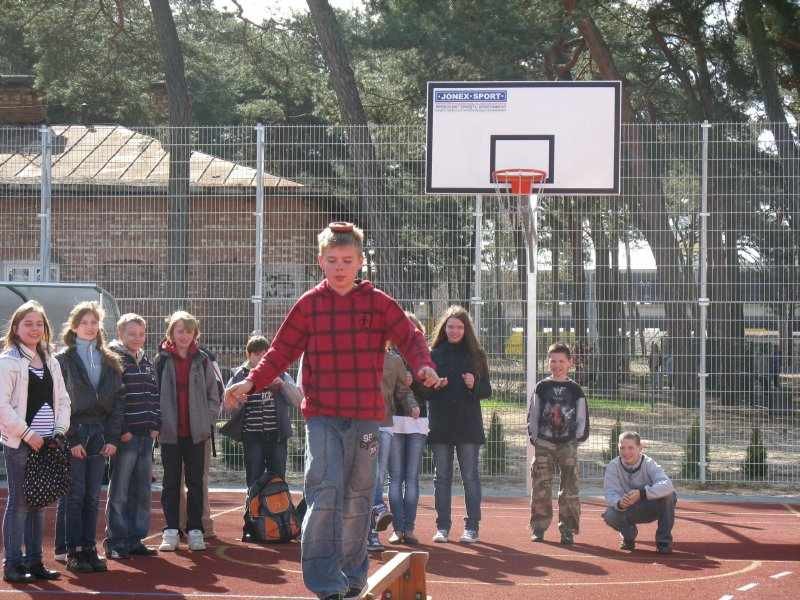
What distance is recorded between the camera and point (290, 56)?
30.6 meters

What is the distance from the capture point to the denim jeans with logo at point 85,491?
882 cm

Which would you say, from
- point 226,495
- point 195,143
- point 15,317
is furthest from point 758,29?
point 15,317

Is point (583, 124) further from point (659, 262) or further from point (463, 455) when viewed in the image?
point (463, 455)

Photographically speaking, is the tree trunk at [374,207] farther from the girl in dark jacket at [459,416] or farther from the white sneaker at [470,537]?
the white sneaker at [470,537]

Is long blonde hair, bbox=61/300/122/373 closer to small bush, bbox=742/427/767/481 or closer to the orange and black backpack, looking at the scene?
the orange and black backpack

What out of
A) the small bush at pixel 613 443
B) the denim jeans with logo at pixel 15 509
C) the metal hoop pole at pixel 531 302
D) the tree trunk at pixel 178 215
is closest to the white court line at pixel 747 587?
the denim jeans with logo at pixel 15 509

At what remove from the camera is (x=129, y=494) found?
9758 millimetres

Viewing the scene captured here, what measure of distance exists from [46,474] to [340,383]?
2.87m

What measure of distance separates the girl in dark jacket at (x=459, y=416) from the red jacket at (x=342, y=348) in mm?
4031

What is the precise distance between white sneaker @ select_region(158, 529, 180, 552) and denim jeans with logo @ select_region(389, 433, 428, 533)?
69.7 inches

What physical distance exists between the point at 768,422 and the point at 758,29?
12.4 metres

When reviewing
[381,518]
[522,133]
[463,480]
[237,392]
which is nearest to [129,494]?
[381,518]

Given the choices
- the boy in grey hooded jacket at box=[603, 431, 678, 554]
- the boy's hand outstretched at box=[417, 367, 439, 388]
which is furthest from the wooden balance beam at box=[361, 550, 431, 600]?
the boy in grey hooded jacket at box=[603, 431, 678, 554]

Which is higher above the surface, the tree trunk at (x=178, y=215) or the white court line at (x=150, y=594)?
the tree trunk at (x=178, y=215)
